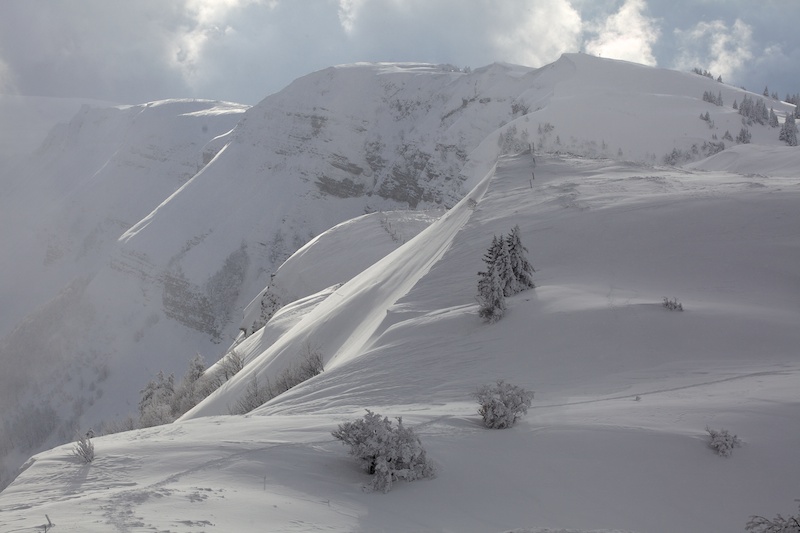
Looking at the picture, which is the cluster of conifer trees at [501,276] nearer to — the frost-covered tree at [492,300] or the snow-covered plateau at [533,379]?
the frost-covered tree at [492,300]

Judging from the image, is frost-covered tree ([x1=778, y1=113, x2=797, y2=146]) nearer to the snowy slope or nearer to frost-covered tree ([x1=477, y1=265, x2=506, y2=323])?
frost-covered tree ([x1=477, y1=265, x2=506, y2=323])

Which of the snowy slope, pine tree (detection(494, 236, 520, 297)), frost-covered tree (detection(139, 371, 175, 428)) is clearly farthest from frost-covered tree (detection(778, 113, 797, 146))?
the snowy slope

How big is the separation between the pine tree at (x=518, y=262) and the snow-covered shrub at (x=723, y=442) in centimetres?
501

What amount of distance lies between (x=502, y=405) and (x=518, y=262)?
15.3 feet

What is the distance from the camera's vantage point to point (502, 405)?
6.48m

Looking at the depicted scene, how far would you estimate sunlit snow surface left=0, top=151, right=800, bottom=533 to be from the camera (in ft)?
16.6

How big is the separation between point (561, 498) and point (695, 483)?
1.14m

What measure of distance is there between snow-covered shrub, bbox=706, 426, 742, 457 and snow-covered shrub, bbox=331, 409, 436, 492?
242 cm

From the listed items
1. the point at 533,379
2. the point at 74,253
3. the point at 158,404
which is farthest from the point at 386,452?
the point at 74,253

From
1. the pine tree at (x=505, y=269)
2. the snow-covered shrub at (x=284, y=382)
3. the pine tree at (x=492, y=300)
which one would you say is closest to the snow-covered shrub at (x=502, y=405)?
the pine tree at (x=492, y=300)

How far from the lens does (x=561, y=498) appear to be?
5.39m

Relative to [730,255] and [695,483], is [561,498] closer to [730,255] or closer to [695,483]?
[695,483]

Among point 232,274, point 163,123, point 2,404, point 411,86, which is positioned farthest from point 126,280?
point 163,123

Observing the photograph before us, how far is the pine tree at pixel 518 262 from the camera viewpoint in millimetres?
10781
